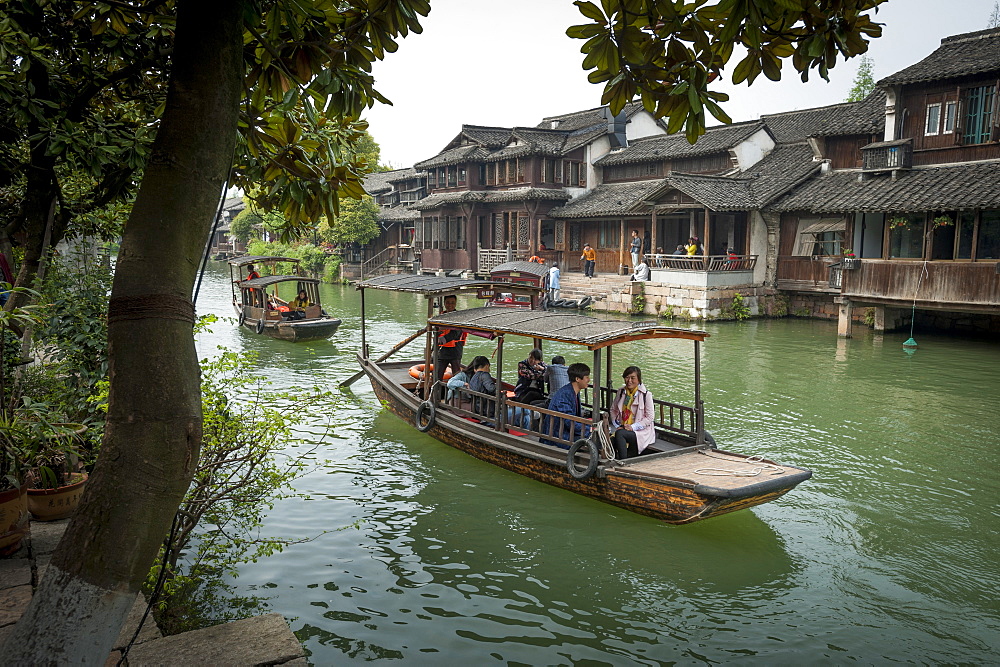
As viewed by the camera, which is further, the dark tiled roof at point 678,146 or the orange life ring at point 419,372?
the dark tiled roof at point 678,146

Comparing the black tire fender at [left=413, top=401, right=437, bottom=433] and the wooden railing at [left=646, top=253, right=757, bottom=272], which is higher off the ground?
the wooden railing at [left=646, top=253, right=757, bottom=272]

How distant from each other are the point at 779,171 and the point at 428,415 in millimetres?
21420

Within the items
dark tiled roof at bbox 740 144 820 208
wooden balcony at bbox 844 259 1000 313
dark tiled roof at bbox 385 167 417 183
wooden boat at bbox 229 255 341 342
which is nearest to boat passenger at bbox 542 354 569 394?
wooden boat at bbox 229 255 341 342

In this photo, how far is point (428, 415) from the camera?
10.4 metres

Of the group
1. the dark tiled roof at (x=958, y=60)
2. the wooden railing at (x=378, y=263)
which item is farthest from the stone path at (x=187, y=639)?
the wooden railing at (x=378, y=263)

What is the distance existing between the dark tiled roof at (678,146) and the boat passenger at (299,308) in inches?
619

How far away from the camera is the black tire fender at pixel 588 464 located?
302 inches

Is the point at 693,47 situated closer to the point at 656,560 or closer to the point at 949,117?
the point at 656,560

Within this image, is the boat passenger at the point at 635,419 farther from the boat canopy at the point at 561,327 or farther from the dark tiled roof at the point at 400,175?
the dark tiled roof at the point at 400,175

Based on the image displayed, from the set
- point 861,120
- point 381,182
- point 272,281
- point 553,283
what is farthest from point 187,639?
point 381,182

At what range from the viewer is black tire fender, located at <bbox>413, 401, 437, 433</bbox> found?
10234 mm

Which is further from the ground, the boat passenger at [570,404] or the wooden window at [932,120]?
the wooden window at [932,120]

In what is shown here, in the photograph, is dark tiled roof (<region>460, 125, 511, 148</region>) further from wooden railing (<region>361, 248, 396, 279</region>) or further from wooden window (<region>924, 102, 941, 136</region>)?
wooden window (<region>924, 102, 941, 136</region>)

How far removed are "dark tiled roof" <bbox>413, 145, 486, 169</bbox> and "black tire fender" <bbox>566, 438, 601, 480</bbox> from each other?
29465mm
